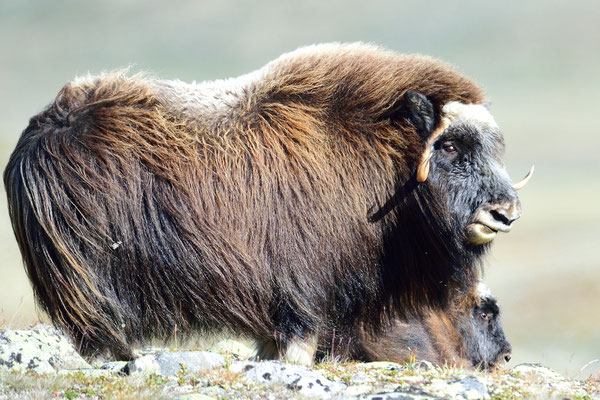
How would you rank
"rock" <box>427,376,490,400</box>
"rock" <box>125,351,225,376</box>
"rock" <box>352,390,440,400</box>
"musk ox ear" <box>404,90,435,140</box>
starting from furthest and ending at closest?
"musk ox ear" <box>404,90,435,140</box>
"rock" <box>125,351,225,376</box>
"rock" <box>427,376,490,400</box>
"rock" <box>352,390,440,400</box>

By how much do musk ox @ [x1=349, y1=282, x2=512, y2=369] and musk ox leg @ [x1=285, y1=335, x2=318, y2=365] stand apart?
652mm

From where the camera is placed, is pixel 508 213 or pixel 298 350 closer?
pixel 298 350

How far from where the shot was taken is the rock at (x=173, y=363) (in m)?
4.00

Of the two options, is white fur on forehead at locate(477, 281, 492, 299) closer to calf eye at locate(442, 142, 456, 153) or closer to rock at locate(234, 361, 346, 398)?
calf eye at locate(442, 142, 456, 153)

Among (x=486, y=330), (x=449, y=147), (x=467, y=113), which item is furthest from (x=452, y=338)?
(x=467, y=113)

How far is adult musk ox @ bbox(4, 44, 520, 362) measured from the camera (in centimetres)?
472

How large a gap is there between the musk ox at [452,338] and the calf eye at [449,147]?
1.13 meters

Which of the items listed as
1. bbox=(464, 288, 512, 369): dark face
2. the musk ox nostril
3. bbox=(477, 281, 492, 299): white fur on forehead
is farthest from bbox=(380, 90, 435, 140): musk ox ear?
bbox=(464, 288, 512, 369): dark face

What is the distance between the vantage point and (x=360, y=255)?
512 cm

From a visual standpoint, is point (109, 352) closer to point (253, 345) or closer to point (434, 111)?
point (253, 345)

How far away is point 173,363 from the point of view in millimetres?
4078

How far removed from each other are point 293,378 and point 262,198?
1.36 metres

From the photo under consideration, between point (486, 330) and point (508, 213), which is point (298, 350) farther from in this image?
point (486, 330)

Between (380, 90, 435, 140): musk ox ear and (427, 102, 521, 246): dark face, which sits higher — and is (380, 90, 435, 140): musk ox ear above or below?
above
